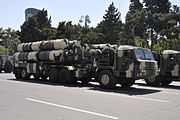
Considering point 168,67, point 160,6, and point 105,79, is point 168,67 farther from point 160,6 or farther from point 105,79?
point 160,6

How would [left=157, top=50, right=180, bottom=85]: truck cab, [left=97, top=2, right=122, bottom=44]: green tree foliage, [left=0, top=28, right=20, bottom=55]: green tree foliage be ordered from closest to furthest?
[left=157, top=50, right=180, bottom=85]: truck cab, [left=97, top=2, right=122, bottom=44]: green tree foliage, [left=0, top=28, right=20, bottom=55]: green tree foliage

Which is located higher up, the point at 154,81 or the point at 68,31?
the point at 68,31

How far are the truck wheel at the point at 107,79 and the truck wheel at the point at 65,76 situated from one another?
2635 mm

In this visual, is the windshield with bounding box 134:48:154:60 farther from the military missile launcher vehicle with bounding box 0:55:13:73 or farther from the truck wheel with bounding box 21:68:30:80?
the military missile launcher vehicle with bounding box 0:55:13:73

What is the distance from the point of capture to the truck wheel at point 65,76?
1767cm

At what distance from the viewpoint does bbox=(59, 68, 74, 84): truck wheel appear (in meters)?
17.7

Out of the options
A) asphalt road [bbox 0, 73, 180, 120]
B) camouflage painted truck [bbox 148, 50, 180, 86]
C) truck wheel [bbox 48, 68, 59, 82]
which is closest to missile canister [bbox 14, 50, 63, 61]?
truck wheel [bbox 48, 68, 59, 82]

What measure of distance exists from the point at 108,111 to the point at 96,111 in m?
0.36

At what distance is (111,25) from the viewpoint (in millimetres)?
61000

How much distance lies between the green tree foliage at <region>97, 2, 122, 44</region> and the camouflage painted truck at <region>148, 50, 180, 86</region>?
40.9 meters

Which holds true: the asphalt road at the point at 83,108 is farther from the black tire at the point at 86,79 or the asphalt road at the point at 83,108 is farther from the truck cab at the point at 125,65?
the black tire at the point at 86,79

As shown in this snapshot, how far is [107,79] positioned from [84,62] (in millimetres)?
3540

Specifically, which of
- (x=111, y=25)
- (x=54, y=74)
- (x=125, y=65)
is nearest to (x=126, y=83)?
(x=125, y=65)

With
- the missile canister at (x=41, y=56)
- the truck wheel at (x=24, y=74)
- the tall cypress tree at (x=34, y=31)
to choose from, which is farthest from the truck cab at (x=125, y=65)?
the tall cypress tree at (x=34, y=31)
